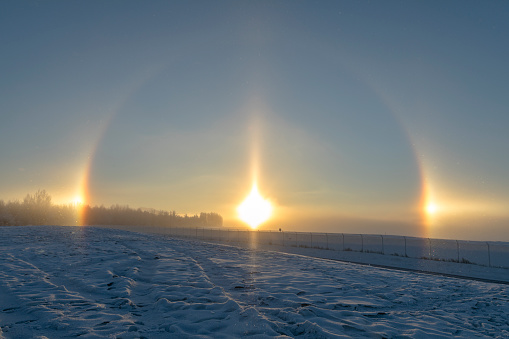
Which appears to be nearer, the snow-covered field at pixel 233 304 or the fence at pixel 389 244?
the snow-covered field at pixel 233 304

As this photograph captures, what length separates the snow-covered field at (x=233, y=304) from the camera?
655 cm

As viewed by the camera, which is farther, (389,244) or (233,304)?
(389,244)

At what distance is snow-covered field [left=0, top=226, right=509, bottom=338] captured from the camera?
258 inches

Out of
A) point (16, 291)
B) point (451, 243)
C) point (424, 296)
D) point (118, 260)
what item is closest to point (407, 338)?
point (424, 296)

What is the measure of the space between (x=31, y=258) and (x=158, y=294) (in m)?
11.6

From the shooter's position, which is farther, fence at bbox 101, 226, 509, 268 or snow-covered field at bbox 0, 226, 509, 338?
fence at bbox 101, 226, 509, 268

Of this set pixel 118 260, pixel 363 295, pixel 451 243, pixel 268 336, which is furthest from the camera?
pixel 451 243

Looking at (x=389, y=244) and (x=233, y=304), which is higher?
(x=233, y=304)

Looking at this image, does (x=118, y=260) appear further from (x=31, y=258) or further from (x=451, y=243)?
(x=451, y=243)

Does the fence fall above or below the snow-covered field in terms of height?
below

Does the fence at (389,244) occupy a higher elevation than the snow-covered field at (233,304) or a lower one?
lower

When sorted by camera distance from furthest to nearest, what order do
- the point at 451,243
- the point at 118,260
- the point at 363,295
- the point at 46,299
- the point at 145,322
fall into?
the point at 451,243 → the point at 118,260 → the point at 363,295 → the point at 46,299 → the point at 145,322

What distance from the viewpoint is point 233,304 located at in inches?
328

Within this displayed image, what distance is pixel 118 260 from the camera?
16.6 metres
